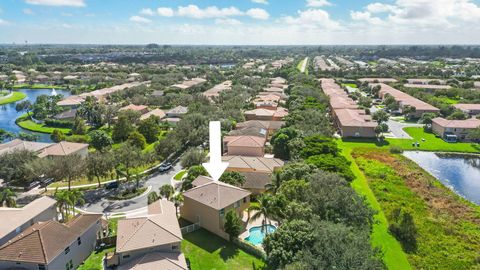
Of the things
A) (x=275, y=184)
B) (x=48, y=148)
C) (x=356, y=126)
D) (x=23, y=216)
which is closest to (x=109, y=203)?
(x=23, y=216)

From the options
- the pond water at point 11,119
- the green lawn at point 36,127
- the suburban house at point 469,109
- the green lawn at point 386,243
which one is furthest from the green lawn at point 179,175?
the suburban house at point 469,109

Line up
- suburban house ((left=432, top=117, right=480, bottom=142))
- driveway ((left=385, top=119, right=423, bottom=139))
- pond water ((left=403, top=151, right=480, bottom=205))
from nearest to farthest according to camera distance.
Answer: pond water ((left=403, top=151, right=480, bottom=205)) < suburban house ((left=432, top=117, right=480, bottom=142)) < driveway ((left=385, top=119, right=423, bottom=139))

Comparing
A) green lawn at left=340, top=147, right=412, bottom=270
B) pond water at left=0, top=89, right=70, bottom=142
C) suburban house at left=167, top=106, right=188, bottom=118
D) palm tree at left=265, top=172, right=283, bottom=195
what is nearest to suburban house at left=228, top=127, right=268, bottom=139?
suburban house at left=167, top=106, right=188, bottom=118

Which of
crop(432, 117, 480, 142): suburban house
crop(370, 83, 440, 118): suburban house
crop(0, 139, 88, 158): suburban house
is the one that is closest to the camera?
crop(0, 139, 88, 158): suburban house

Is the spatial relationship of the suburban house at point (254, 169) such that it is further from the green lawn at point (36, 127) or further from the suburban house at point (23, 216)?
the green lawn at point (36, 127)

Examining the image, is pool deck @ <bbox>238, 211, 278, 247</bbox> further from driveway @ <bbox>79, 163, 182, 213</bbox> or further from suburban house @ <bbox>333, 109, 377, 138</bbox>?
suburban house @ <bbox>333, 109, 377, 138</bbox>

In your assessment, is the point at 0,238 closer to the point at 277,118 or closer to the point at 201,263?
the point at 201,263
